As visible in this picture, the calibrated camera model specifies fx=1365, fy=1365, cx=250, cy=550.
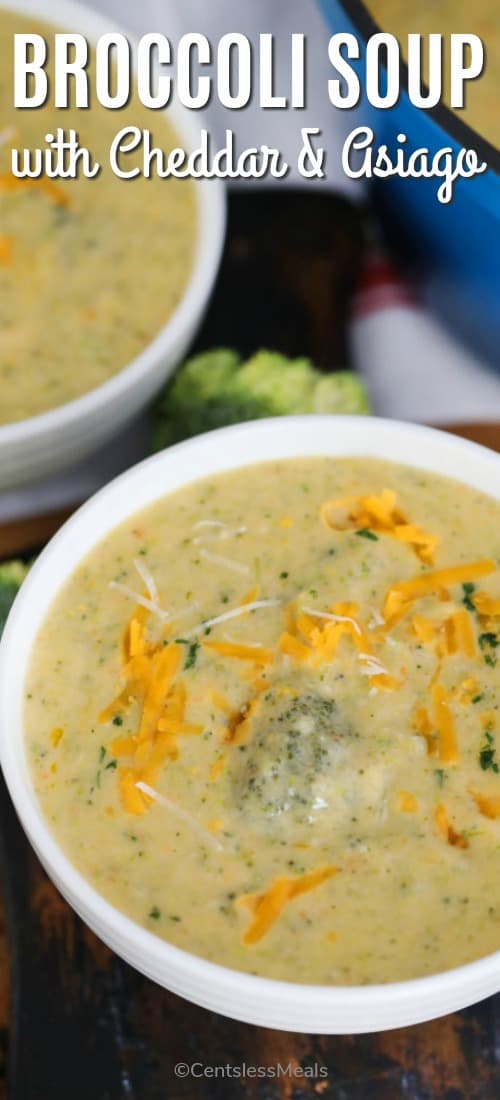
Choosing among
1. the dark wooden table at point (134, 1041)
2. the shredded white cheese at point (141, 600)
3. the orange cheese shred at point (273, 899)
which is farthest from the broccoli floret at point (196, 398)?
the orange cheese shred at point (273, 899)

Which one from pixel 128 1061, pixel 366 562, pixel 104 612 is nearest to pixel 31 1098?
pixel 128 1061

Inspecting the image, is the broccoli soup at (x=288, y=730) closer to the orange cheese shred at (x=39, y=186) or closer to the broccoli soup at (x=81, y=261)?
the broccoli soup at (x=81, y=261)

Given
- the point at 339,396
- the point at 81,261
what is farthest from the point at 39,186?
the point at 339,396

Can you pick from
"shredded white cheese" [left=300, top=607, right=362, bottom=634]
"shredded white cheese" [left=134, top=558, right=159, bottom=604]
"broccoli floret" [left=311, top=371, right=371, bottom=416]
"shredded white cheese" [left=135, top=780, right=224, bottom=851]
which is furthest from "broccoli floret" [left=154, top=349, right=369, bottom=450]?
"shredded white cheese" [left=135, top=780, right=224, bottom=851]

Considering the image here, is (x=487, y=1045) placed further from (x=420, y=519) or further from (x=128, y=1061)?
(x=420, y=519)

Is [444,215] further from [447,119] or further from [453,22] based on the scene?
[453,22]
